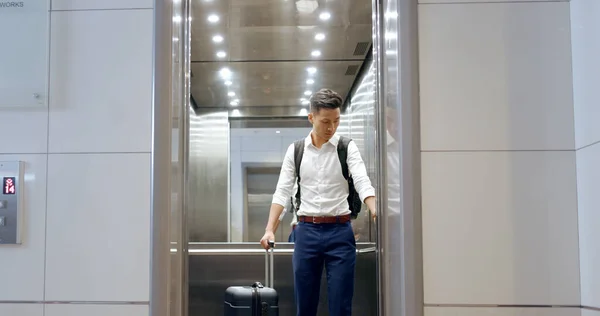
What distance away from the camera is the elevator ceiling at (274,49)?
4.85m

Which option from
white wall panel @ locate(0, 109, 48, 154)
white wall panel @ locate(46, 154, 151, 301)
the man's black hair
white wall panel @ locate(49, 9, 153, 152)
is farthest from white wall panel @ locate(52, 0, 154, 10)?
the man's black hair

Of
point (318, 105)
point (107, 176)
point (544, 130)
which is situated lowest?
point (107, 176)

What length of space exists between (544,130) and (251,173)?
12.8ft

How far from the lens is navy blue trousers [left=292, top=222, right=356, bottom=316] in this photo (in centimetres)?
290

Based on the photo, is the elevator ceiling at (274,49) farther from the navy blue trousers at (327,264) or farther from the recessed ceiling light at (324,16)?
the navy blue trousers at (327,264)

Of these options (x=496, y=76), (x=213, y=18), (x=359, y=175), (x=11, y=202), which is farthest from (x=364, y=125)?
(x=11, y=202)

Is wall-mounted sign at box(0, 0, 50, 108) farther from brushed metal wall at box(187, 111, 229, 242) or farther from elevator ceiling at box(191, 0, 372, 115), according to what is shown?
brushed metal wall at box(187, 111, 229, 242)

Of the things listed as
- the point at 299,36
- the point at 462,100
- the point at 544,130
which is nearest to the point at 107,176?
the point at 462,100

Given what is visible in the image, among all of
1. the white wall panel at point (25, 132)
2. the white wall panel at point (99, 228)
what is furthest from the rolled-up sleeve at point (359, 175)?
the white wall panel at point (25, 132)

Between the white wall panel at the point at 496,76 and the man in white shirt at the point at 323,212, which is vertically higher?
the white wall panel at the point at 496,76

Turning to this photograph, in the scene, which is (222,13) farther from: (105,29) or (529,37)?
(529,37)

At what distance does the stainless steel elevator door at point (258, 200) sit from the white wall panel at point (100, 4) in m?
3.66

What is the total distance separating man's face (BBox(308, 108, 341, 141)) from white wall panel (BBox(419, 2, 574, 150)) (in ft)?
4.06

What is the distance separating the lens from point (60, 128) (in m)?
2.02
